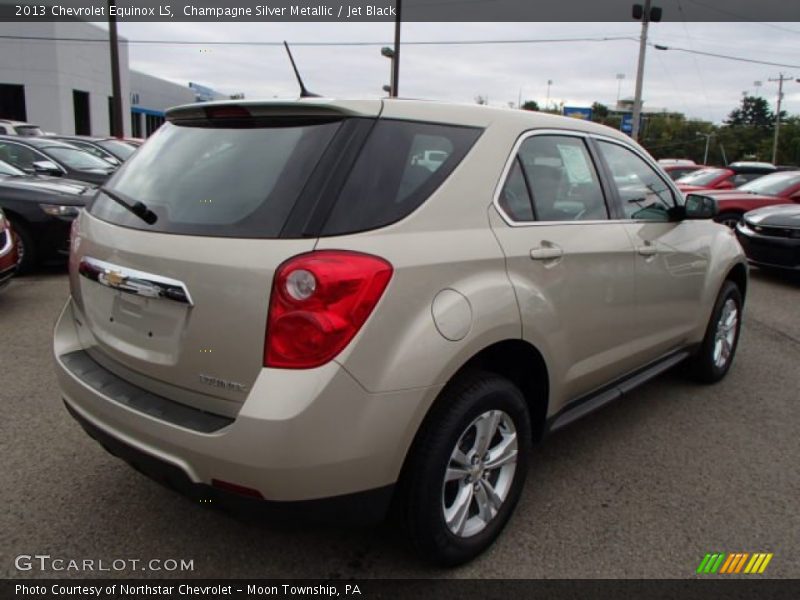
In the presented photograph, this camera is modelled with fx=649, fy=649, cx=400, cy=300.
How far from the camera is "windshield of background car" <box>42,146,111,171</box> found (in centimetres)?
1040

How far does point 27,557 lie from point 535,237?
7.67ft

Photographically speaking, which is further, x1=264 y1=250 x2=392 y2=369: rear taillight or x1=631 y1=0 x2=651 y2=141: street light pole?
x1=631 y1=0 x2=651 y2=141: street light pole

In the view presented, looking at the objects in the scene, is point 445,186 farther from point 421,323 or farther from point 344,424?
point 344,424

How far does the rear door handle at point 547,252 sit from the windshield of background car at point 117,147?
12.4 m

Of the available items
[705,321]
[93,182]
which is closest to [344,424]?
[705,321]

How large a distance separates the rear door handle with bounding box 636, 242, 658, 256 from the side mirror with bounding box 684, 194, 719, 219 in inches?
19.0

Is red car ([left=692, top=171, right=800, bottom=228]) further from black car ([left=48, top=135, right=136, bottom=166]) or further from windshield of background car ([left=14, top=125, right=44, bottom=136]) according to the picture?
windshield of background car ([left=14, top=125, right=44, bottom=136])

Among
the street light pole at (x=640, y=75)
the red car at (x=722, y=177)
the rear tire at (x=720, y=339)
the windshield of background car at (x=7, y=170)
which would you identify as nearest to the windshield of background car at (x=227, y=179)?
the rear tire at (x=720, y=339)

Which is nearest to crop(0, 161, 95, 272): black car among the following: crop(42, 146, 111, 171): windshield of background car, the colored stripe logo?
crop(42, 146, 111, 171): windshield of background car

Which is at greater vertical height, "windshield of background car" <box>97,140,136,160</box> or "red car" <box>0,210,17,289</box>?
"windshield of background car" <box>97,140,136,160</box>

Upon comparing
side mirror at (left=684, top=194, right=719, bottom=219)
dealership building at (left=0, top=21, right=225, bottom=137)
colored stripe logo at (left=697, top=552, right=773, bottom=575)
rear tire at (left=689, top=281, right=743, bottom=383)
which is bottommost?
colored stripe logo at (left=697, top=552, right=773, bottom=575)

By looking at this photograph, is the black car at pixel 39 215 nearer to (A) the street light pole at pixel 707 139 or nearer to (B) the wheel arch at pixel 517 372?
(B) the wheel arch at pixel 517 372

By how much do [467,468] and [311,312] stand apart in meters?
0.92

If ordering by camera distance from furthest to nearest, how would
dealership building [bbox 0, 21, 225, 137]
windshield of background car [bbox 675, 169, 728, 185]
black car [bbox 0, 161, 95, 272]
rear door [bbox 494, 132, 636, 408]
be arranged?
dealership building [bbox 0, 21, 225, 137], windshield of background car [bbox 675, 169, 728, 185], black car [bbox 0, 161, 95, 272], rear door [bbox 494, 132, 636, 408]
